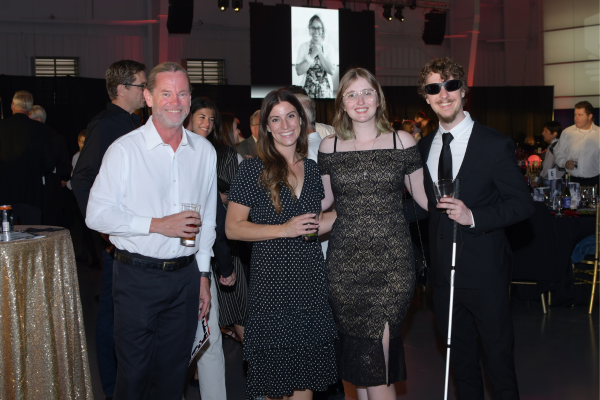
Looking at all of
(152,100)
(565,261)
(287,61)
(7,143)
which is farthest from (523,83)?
(152,100)

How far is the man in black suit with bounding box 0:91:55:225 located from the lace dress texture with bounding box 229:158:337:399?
4246mm

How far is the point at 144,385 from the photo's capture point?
2.42 m

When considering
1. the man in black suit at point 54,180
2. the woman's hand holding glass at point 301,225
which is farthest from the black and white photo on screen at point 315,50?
the woman's hand holding glass at point 301,225

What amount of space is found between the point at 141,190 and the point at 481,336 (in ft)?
5.78

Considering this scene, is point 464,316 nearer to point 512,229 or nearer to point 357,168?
point 357,168

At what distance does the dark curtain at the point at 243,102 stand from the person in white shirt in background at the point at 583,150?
5.72m

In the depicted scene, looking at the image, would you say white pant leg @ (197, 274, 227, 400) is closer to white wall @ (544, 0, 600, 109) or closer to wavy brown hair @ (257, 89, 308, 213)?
wavy brown hair @ (257, 89, 308, 213)

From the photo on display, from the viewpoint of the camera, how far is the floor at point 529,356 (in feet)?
11.7

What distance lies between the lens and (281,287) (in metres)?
2.51

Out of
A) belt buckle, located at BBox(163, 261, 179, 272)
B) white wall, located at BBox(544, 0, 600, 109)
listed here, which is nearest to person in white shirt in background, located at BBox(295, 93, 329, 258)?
belt buckle, located at BBox(163, 261, 179, 272)

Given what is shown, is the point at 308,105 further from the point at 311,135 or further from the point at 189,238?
the point at 189,238

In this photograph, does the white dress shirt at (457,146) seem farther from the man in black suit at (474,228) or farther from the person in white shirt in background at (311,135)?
the person in white shirt in background at (311,135)

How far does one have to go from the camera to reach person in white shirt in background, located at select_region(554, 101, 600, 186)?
7438mm

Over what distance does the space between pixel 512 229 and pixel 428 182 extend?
2759 millimetres
